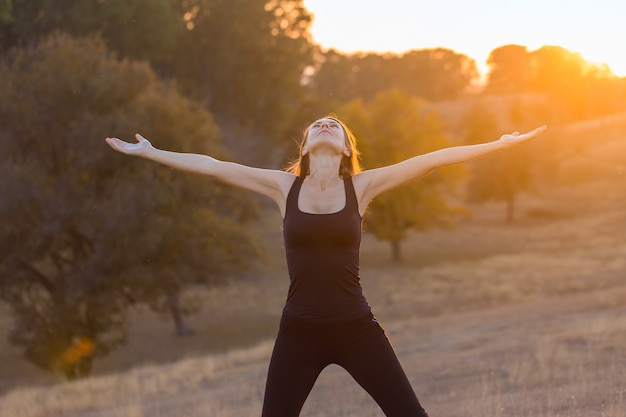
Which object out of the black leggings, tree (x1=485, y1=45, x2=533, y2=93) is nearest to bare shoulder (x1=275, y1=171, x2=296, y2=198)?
the black leggings

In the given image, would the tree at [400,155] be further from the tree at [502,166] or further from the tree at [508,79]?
the tree at [508,79]

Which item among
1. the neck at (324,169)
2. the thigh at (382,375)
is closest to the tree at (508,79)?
the neck at (324,169)

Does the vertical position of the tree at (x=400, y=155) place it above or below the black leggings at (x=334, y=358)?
above

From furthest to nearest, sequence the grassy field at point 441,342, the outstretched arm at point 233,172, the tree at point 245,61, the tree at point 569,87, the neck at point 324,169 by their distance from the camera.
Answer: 1. the tree at point 569,87
2. the tree at point 245,61
3. the grassy field at point 441,342
4. the outstretched arm at point 233,172
5. the neck at point 324,169

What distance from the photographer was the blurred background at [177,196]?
17688 mm

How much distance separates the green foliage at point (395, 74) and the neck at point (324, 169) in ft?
237

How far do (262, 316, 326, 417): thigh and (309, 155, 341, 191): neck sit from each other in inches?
35.2

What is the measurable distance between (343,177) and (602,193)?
205ft

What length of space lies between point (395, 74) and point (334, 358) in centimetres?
9881

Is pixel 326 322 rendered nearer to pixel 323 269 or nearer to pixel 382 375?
pixel 323 269

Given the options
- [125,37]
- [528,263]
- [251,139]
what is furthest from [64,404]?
[251,139]

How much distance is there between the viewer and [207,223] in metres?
19.7

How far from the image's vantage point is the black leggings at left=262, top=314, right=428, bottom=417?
426 cm

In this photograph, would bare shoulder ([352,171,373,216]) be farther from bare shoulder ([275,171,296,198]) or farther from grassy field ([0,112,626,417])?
grassy field ([0,112,626,417])
